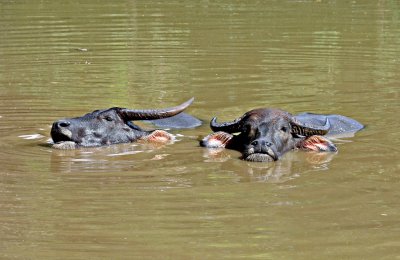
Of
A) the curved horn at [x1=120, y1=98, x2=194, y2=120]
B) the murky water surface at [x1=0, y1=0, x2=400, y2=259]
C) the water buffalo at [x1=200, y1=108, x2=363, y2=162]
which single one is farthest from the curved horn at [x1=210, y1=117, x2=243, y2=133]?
the curved horn at [x1=120, y1=98, x2=194, y2=120]

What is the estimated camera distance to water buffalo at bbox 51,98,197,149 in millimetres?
9844

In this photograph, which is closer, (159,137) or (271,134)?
(271,134)

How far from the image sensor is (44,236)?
6.81m

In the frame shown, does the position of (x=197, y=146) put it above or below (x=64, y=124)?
below

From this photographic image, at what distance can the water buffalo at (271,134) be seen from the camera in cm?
963

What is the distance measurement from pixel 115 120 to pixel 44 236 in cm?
355

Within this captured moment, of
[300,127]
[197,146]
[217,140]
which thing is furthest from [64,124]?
[300,127]

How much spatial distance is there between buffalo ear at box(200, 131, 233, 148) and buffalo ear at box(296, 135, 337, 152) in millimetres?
673

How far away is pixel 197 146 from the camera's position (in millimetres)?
9992

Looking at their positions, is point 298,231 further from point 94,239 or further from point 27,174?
point 27,174

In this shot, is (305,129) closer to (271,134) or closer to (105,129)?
(271,134)

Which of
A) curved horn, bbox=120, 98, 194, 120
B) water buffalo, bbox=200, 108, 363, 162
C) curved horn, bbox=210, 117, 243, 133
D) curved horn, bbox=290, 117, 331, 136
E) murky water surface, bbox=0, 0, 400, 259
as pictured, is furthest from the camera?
curved horn, bbox=120, 98, 194, 120

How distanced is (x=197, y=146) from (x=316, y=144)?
1136mm

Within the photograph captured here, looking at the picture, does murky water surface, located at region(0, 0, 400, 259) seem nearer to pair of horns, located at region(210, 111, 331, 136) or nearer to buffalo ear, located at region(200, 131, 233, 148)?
buffalo ear, located at region(200, 131, 233, 148)
